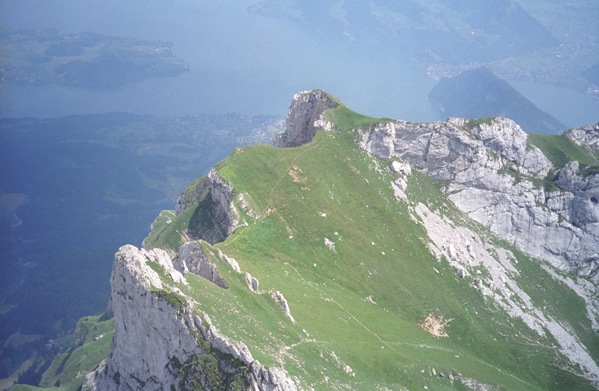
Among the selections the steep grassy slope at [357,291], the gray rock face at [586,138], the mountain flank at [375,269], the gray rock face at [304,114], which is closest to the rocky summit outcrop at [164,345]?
the mountain flank at [375,269]

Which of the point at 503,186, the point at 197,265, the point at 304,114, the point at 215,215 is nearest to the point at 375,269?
the point at 215,215

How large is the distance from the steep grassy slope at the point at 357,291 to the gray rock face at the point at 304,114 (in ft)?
55.3

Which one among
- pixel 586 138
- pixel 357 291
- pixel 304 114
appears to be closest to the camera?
pixel 357 291

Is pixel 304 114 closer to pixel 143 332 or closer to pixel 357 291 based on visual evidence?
pixel 357 291

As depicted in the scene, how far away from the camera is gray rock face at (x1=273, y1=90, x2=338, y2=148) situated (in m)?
137

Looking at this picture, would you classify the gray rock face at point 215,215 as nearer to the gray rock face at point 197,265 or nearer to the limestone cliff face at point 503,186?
the gray rock face at point 197,265

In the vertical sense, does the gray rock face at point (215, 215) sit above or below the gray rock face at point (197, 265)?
below

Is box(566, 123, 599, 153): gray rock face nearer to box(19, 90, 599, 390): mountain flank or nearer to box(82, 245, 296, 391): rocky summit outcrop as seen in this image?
box(19, 90, 599, 390): mountain flank

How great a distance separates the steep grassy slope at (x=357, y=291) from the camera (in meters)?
61.2

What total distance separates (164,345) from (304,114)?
9620cm

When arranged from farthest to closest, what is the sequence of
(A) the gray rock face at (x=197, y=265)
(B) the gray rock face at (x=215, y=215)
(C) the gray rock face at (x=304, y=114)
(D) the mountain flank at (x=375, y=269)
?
(C) the gray rock face at (x=304, y=114)
(B) the gray rock face at (x=215, y=215)
(A) the gray rock face at (x=197, y=265)
(D) the mountain flank at (x=375, y=269)

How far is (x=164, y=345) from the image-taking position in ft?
178

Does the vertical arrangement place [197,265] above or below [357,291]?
above

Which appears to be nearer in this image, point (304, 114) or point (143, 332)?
point (143, 332)
